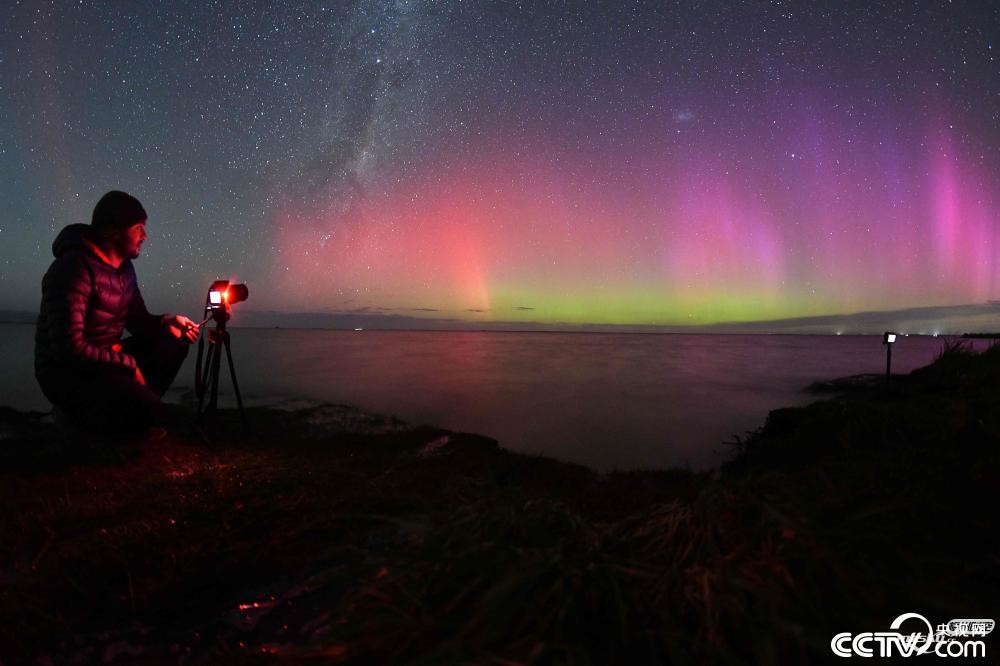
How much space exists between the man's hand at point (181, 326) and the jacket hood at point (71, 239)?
1.21 m

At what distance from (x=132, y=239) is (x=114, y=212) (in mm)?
354

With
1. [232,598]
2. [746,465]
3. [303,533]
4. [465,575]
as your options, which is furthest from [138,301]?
[746,465]

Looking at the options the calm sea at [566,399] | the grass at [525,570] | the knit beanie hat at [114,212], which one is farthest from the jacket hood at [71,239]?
the calm sea at [566,399]

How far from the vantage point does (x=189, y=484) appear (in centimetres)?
455

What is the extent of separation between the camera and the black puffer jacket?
208 inches

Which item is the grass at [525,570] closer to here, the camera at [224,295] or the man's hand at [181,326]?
the man's hand at [181,326]

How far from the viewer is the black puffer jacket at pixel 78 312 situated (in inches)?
208

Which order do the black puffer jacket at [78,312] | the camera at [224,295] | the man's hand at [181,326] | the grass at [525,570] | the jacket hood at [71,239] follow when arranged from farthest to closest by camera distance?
the camera at [224,295] → the man's hand at [181,326] → the jacket hood at [71,239] → the black puffer jacket at [78,312] → the grass at [525,570]

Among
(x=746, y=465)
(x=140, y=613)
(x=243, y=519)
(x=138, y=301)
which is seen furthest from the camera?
(x=746, y=465)

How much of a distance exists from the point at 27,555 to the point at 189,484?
1413 mm

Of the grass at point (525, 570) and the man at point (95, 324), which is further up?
the man at point (95, 324)

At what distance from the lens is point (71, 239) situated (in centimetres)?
557

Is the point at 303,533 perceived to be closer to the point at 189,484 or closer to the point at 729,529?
the point at 189,484

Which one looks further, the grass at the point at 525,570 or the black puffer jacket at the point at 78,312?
the black puffer jacket at the point at 78,312
